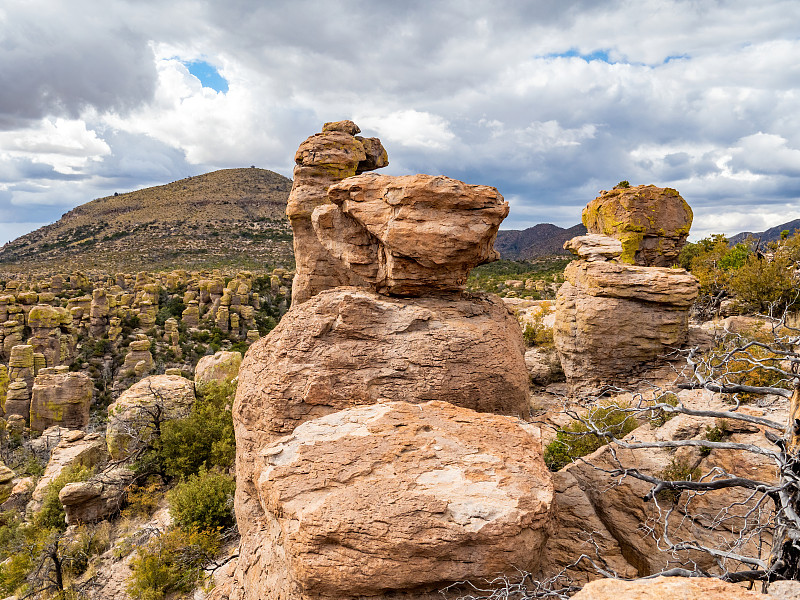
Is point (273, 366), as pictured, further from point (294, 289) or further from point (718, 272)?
point (718, 272)

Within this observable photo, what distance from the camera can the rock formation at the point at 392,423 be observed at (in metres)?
4.61

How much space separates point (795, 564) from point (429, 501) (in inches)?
132

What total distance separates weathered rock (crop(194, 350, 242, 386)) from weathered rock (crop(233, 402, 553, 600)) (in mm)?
15251

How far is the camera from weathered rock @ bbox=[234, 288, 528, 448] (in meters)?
6.71

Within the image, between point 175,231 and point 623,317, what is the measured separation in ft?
322

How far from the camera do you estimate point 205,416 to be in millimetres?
15102

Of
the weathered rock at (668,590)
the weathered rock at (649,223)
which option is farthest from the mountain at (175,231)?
the weathered rock at (668,590)

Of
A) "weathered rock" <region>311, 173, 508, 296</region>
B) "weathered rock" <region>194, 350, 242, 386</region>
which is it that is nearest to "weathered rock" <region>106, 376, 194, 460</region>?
"weathered rock" <region>194, 350, 242, 386</region>

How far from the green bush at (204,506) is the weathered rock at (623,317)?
11.1 metres

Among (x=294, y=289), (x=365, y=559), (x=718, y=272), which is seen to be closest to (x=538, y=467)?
(x=365, y=559)

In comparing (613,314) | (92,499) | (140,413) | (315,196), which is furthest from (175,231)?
(613,314)

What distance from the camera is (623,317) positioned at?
1391cm

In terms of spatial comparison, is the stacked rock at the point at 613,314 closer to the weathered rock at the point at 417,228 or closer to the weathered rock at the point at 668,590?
the weathered rock at the point at 417,228

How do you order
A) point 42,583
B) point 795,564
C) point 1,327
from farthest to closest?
1. point 1,327
2. point 42,583
3. point 795,564
